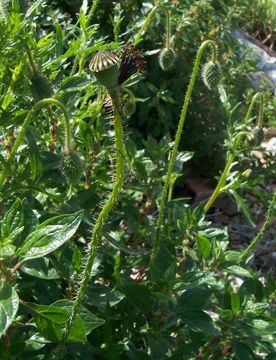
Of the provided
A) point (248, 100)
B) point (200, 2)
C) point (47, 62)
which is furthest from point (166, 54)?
point (248, 100)

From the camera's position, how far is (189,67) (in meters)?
3.95

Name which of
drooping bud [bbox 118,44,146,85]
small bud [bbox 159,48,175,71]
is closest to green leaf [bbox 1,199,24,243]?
drooping bud [bbox 118,44,146,85]

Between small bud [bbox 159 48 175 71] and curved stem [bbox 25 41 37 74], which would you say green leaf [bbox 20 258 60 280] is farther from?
small bud [bbox 159 48 175 71]

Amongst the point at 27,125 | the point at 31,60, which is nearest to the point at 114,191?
the point at 27,125

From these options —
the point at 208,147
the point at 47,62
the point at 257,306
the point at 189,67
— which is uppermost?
the point at 47,62

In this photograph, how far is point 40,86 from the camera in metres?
1.68

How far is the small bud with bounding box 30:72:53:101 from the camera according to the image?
1.67 metres

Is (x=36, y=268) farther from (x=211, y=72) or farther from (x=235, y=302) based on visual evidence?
(x=211, y=72)

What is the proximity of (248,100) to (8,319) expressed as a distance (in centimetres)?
309

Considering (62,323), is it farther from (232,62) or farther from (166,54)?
(232,62)

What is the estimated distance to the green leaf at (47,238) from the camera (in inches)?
53.2

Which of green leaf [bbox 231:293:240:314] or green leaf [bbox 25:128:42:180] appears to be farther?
green leaf [bbox 231:293:240:314]

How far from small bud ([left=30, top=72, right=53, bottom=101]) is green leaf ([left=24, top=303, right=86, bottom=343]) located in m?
0.55

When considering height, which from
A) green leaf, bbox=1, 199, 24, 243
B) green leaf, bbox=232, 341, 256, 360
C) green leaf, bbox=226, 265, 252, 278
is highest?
green leaf, bbox=1, 199, 24, 243
